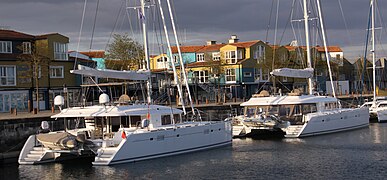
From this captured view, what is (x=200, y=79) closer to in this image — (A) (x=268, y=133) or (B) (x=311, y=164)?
(A) (x=268, y=133)

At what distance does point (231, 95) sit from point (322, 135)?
1249 inches

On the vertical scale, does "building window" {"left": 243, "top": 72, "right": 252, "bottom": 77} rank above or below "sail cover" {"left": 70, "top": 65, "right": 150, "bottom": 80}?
above

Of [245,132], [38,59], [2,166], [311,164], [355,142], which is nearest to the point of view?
[311,164]

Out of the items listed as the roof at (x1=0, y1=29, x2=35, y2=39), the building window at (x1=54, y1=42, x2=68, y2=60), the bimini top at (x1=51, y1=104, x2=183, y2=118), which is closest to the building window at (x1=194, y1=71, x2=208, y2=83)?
the building window at (x1=54, y1=42, x2=68, y2=60)

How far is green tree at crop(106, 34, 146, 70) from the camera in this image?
2115 inches

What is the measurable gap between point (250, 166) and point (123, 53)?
32.3 meters

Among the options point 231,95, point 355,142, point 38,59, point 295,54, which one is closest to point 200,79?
point 231,95

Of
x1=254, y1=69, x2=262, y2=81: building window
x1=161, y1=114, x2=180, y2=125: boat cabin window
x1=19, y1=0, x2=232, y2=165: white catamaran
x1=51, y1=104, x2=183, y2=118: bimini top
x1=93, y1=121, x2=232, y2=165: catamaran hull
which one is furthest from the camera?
x1=254, y1=69, x2=262, y2=81: building window

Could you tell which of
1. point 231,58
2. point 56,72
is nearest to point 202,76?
point 231,58

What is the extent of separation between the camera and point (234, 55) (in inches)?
2729

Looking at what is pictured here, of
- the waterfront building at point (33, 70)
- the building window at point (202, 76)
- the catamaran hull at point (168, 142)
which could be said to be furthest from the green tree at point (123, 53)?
the catamaran hull at point (168, 142)

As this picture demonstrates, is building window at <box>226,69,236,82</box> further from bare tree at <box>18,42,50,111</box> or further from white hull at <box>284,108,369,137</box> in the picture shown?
white hull at <box>284,108,369,137</box>

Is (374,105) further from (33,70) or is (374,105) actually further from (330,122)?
(33,70)

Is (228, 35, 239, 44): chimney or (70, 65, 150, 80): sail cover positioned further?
(228, 35, 239, 44): chimney
